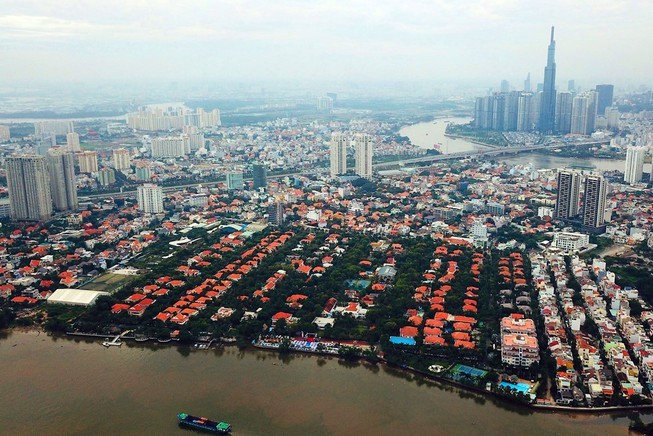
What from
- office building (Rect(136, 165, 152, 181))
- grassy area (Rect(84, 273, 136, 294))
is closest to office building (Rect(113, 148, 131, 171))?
office building (Rect(136, 165, 152, 181))

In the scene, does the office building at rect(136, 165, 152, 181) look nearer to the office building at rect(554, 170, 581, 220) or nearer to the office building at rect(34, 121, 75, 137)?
the office building at rect(34, 121, 75, 137)

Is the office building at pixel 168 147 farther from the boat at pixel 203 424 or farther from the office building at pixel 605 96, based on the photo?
the office building at pixel 605 96

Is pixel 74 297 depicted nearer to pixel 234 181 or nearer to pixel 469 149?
pixel 234 181

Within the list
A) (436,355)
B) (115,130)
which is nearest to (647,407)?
(436,355)

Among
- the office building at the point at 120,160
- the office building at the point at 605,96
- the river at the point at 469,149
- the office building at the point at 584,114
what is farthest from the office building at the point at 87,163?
the office building at the point at 605,96

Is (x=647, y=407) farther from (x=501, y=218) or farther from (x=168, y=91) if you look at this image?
(x=168, y=91)

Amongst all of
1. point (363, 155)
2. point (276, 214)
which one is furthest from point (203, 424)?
point (363, 155)
